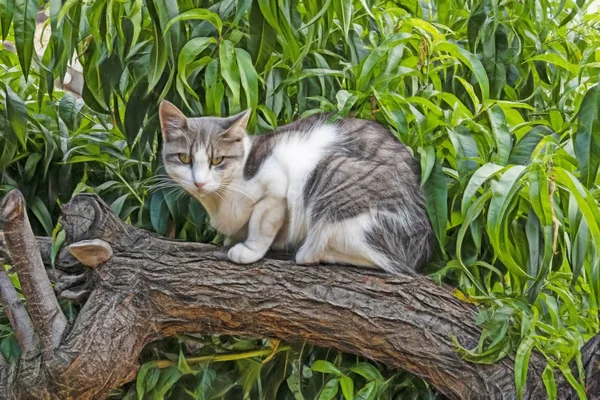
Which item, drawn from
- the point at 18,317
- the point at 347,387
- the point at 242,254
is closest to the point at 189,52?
the point at 242,254

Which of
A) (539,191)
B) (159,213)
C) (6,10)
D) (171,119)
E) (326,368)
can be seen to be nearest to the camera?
(539,191)

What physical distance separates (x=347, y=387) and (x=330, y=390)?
4cm

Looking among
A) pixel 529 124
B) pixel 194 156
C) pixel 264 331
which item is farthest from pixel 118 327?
pixel 529 124

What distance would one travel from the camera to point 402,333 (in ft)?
5.04

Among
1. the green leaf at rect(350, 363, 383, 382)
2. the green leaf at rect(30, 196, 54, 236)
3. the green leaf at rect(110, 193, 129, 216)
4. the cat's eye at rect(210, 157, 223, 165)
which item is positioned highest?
the cat's eye at rect(210, 157, 223, 165)

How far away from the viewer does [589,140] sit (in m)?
1.39

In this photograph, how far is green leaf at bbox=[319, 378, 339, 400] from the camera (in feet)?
5.20

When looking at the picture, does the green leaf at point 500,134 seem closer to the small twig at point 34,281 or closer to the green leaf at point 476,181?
the green leaf at point 476,181

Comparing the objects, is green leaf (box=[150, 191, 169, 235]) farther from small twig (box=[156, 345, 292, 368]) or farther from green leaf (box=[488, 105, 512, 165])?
green leaf (box=[488, 105, 512, 165])

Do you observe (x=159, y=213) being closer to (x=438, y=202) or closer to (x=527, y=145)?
(x=438, y=202)

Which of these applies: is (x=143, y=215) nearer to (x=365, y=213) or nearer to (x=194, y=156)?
(x=194, y=156)

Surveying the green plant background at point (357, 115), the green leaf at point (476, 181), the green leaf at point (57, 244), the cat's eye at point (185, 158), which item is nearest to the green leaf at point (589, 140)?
the green plant background at point (357, 115)

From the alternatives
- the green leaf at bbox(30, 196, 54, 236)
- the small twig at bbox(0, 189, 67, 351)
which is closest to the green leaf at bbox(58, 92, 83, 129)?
the green leaf at bbox(30, 196, 54, 236)

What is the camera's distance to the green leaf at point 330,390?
1.58 meters
